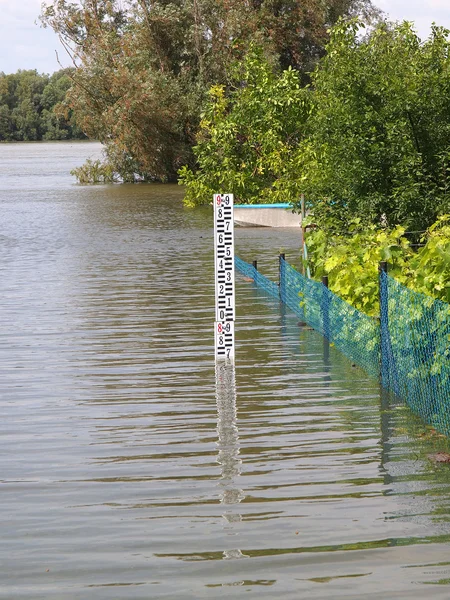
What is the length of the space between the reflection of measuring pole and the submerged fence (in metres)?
1.22

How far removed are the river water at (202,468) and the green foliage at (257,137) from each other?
1871 cm

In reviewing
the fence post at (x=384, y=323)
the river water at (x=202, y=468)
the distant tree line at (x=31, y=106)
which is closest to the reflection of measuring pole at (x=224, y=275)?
the river water at (x=202, y=468)

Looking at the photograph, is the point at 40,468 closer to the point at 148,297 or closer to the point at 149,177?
the point at 148,297

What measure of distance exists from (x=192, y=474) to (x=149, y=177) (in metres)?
56.3

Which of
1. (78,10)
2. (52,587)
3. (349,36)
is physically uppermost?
(78,10)

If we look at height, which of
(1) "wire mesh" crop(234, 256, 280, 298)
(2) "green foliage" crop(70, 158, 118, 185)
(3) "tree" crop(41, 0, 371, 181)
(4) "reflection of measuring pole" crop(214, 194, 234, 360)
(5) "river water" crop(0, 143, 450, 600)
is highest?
(3) "tree" crop(41, 0, 371, 181)

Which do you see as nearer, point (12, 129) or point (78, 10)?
point (78, 10)

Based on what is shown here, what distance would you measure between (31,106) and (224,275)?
156 metres

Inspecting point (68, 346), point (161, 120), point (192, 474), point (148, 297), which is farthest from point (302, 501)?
point (161, 120)

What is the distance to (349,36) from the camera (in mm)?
20922

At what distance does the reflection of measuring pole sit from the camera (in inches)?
498

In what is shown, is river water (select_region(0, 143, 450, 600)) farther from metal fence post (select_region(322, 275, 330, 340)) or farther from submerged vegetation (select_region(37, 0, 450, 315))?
submerged vegetation (select_region(37, 0, 450, 315))

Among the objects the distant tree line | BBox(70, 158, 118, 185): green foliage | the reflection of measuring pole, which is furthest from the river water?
the distant tree line

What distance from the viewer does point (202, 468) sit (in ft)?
26.6
